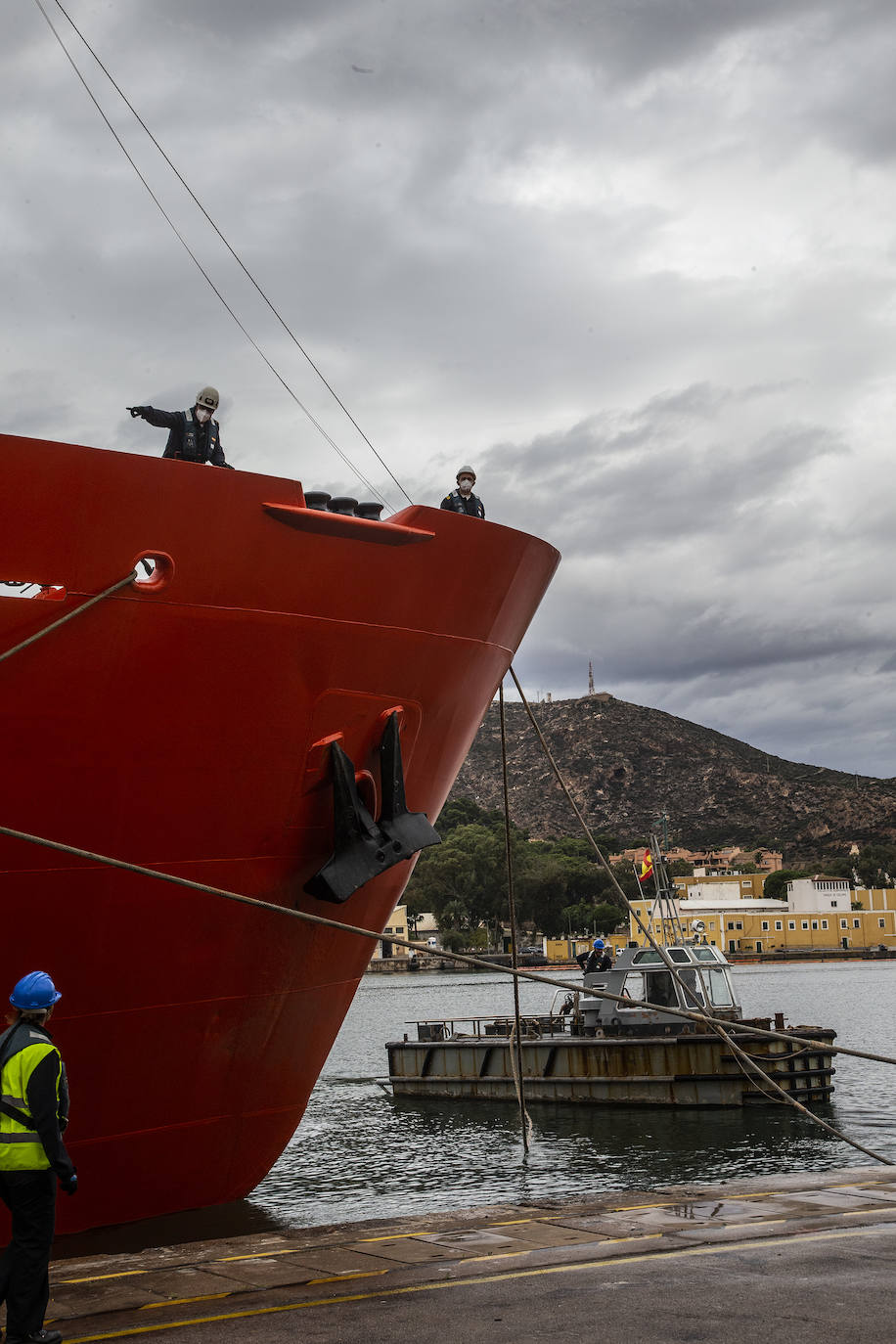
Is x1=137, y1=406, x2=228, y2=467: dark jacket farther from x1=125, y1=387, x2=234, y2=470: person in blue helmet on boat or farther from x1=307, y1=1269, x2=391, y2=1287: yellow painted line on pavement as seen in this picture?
x1=307, y1=1269, x2=391, y2=1287: yellow painted line on pavement

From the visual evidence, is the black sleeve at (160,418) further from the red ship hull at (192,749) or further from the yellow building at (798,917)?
the yellow building at (798,917)

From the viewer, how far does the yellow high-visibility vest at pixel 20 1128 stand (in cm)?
527

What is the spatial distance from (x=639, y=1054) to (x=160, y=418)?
53.0ft

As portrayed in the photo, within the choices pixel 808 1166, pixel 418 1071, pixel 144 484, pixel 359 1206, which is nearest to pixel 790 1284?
pixel 144 484

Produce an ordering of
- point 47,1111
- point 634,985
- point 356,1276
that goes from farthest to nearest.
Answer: point 634,985
point 356,1276
point 47,1111

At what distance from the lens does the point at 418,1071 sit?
24531mm

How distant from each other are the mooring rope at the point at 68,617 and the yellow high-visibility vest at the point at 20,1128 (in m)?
2.39

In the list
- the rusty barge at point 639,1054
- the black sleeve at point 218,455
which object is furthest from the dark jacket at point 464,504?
the rusty barge at point 639,1054

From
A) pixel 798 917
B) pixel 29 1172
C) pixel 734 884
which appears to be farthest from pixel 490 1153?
pixel 734 884

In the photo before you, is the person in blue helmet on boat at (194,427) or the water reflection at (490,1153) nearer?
the person in blue helmet on boat at (194,427)

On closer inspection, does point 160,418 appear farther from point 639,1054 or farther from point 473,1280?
point 639,1054

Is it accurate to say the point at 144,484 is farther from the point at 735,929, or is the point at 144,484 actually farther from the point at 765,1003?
the point at 735,929

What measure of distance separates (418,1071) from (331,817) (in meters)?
17.2

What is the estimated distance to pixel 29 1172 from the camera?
5.29m
